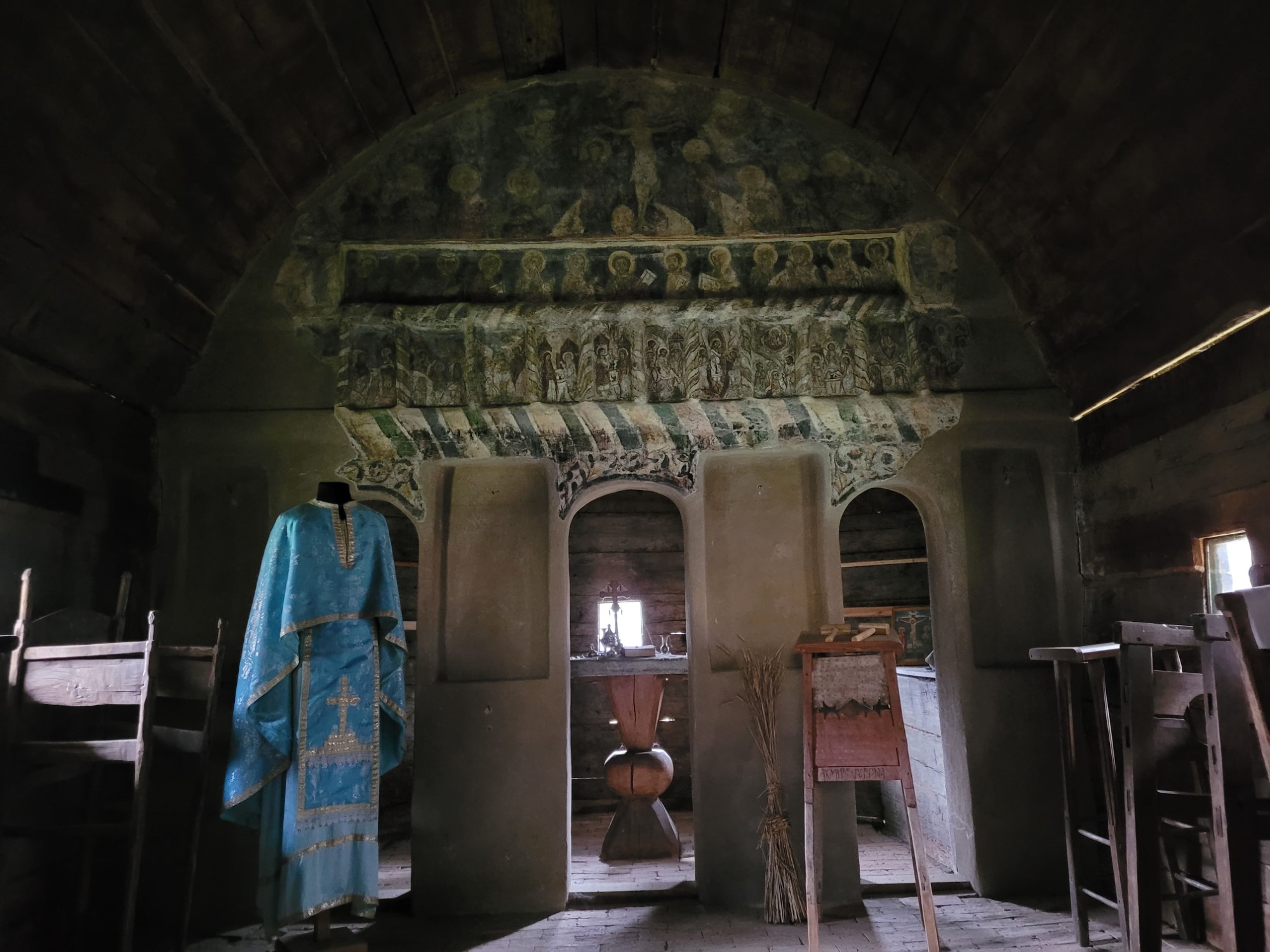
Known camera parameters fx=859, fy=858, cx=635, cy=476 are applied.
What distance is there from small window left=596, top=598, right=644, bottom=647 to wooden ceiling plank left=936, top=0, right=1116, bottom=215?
14.8 ft

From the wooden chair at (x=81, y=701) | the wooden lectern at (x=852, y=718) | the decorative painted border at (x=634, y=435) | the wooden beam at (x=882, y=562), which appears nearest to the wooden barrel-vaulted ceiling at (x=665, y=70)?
the decorative painted border at (x=634, y=435)

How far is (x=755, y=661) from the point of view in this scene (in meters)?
4.72

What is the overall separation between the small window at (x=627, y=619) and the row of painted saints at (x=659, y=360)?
3.33 metres

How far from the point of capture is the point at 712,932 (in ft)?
14.0

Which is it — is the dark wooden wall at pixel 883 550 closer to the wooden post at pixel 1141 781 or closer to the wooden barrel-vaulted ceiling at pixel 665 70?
the wooden barrel-vaulted ceiling at pixel 665 70

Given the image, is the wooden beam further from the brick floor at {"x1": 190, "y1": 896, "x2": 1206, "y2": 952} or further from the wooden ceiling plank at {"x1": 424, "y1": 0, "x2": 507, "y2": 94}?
the wooden ceiling plank at {"x1": 424, "y1": 0, "x2": 507, "y2": 94}

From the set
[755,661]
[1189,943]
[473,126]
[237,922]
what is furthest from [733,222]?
[237,922]

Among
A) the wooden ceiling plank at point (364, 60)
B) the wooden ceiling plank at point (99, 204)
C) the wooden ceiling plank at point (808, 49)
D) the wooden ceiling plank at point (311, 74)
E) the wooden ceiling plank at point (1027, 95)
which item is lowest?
the wooden ceiling plank at point (99, 204)

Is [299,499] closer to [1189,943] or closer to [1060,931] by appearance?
[1060,931]

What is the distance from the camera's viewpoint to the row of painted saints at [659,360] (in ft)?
16.4

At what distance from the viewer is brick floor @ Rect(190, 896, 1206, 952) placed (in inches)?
160

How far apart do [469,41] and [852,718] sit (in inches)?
164

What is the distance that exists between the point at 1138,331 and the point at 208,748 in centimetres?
486

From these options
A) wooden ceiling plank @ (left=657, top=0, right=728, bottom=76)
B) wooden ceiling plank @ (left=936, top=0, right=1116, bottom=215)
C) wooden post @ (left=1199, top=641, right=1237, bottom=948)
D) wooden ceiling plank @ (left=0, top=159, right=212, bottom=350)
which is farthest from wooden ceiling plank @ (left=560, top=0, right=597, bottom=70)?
wooden post @ (left=1199, top=641, right=1237, bottom=948)
